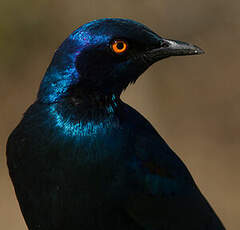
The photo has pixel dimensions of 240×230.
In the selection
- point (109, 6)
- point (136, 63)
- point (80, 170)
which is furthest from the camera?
point (109, 6)

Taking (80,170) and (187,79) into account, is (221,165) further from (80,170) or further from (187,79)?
(80,170)

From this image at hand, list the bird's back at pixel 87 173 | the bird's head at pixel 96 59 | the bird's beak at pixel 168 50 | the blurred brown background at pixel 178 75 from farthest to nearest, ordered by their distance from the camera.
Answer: the blurred brown background at pixel 178 75, the bird's beak at pixel 168 50, the bird's head at pixel 96 59, the bird's back at pixel 87 173

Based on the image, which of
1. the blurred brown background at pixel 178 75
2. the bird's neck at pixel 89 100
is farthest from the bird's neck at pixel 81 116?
the blurred brown background at pixel 178 75

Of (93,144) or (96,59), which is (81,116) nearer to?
(93,144)

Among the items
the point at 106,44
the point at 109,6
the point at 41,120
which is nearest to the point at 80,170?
the point at 41,120

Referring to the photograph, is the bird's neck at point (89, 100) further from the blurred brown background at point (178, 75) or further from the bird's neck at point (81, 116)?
the blurred brown background at point (178, 75)

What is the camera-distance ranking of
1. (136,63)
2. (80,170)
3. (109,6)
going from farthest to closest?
(109,6) → (136,63) → (80,170)
